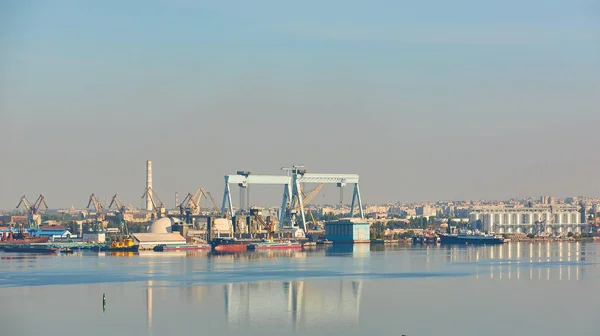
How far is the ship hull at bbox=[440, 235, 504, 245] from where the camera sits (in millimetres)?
84000

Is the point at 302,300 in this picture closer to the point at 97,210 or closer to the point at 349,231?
the point at 349,231

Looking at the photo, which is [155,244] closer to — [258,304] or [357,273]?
[357,273]

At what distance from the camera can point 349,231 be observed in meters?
80.7

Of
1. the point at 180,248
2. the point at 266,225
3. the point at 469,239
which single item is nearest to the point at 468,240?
the point at 469,239

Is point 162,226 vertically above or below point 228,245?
above

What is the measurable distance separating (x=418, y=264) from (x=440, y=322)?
2129cm

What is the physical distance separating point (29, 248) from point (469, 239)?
125ft

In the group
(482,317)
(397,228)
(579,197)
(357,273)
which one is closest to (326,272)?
(357,273)

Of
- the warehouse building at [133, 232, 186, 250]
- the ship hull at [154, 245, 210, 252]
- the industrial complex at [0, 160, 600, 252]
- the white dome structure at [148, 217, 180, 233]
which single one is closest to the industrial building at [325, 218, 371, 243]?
the industrial complex at [0, 160, 600, 252]

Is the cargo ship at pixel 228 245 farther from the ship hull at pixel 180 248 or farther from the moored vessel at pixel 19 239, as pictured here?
the moored vessel at pixel 19 239

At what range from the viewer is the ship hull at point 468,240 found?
84.0 meters

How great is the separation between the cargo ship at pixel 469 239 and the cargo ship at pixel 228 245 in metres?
25.1

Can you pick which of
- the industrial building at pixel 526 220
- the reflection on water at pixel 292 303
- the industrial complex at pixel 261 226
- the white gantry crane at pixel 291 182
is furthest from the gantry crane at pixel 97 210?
the reflection on water at pixel 292 303

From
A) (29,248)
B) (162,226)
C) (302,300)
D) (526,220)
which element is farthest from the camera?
(526,220)
